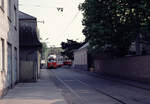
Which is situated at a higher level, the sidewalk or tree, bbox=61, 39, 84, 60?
tree, bbox=61, 39, 84, 60

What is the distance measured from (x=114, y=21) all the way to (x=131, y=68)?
16.5 feet

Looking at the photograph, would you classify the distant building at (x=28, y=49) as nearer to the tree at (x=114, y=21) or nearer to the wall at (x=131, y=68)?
the tree at (x=114, y=21)

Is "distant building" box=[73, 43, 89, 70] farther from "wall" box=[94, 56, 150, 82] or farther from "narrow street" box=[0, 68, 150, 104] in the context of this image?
"narrow street" box=[0, 68, 150, 104]

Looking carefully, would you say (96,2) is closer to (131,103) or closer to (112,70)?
(112,70)

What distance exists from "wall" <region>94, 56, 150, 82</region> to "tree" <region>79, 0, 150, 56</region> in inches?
70.1

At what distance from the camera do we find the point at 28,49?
26.6 m

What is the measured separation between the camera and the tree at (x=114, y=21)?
22.2 metres

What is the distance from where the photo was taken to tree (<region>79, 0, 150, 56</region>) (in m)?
22.2

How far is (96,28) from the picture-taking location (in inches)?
965

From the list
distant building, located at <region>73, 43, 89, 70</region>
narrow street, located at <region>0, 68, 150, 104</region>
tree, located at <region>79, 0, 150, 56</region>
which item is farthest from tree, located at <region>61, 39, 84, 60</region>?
narrow street, located at <region>0, 68, 150, 104</region>

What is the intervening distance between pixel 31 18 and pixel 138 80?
1225 centimetres

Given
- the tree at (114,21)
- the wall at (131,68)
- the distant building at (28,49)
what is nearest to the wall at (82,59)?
the wall at (131,68)

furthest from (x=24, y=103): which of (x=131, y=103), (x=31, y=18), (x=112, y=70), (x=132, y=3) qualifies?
(x=112, y=70)

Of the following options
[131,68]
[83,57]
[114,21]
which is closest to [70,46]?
[83,57]
